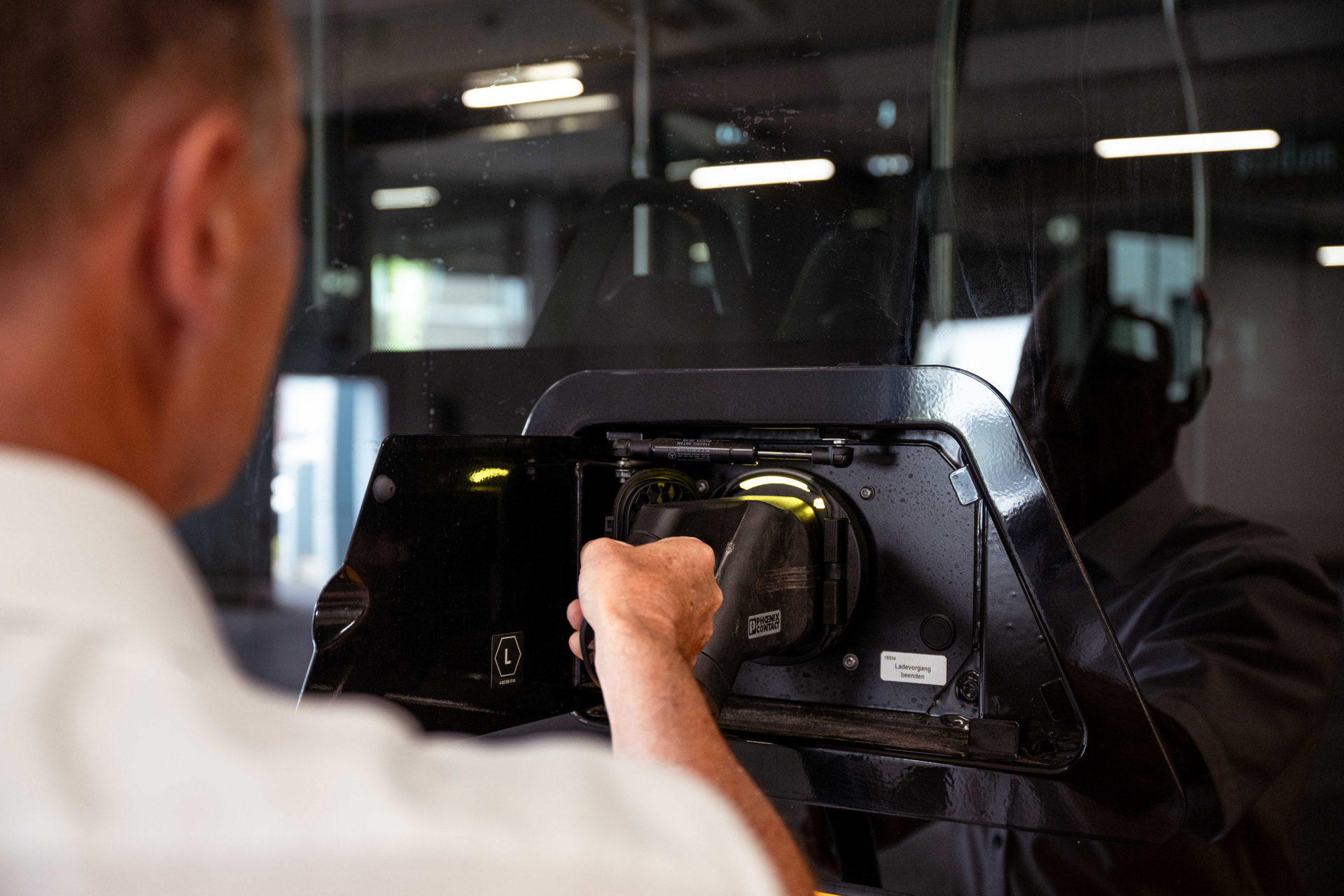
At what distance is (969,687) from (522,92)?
0.79 meters

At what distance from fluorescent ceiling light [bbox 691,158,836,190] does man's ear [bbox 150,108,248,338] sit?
73 cm

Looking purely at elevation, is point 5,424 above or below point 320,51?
below

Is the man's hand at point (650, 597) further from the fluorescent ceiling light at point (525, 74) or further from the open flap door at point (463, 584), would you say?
the fluorescent ceiling light at point (525, 74)

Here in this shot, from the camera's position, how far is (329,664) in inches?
38.0

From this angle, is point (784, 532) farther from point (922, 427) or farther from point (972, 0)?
point (972, 0)

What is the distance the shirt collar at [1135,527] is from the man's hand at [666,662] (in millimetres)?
324

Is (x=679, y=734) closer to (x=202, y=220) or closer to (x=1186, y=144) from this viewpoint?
(x=202, y=220)

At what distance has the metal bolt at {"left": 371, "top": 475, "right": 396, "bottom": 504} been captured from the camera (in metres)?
0.98

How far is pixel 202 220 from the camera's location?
0.43m

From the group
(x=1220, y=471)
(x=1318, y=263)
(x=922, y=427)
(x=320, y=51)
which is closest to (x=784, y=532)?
(x=922, y=427)

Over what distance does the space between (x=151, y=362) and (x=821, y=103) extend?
2.62 ft

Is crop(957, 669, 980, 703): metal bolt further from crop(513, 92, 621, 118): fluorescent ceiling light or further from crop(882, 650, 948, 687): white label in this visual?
crop(513, 92, 621, 118): fluorescent ceiling light

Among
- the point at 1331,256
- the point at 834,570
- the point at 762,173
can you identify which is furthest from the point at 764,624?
the point at 1331,256

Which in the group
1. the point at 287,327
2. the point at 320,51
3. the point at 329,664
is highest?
the point at 320,51
